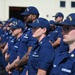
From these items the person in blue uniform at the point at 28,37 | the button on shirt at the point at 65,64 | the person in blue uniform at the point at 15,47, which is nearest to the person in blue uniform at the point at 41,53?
the button on shirt at the point at 65,64

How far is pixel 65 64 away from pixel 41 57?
510 millimetres

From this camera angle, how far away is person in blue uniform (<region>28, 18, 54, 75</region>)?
12.5ft

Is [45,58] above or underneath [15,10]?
above

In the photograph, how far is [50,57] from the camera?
12.5ft

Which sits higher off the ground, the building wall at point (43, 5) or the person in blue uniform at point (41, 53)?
the person in blue uniform at point (41, 53)

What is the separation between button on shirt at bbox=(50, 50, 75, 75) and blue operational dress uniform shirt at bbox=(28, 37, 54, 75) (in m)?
0.18

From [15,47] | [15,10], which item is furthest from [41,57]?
[15,10]

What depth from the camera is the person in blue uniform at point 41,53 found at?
3795 millimetres

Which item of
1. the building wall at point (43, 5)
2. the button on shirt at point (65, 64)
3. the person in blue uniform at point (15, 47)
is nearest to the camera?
the button on shirt at point (65, 64)

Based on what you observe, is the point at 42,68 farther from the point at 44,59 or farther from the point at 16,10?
the point at 16,10

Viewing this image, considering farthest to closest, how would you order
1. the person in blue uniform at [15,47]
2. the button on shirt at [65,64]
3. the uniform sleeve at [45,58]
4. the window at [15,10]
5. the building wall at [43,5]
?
the window at [15,10], the building wall at [43,5], the person in blue uniform at [15,47], the uniform sleeve at [45,58], the button on shirt at [65,64]

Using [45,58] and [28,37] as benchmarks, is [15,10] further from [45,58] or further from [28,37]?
[45,58]

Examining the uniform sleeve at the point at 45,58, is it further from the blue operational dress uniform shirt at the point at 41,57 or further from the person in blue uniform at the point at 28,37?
the person in blue uniform at the point at 28,37

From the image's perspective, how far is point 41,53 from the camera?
12.6ft
